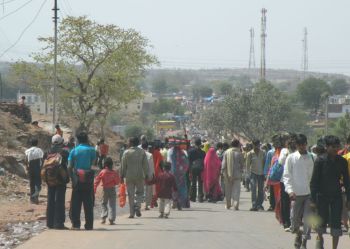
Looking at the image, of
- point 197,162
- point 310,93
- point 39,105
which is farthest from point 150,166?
point 310,93

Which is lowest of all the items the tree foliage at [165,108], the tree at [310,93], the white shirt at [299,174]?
the tree foliage at [165,108]

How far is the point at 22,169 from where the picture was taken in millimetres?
30391

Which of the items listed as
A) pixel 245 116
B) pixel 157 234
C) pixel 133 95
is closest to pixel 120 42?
pixel 133 95

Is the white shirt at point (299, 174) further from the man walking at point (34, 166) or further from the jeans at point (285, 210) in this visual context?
the man walking at point (34, 166)

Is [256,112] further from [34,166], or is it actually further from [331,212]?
[331,212]

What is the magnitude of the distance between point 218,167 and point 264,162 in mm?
2809

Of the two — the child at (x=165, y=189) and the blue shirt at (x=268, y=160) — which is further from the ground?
the blue shirt at (x=268, y=160)

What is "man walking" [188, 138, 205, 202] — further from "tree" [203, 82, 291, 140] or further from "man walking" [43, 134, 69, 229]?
"tree" [203, 82, 291, 140]

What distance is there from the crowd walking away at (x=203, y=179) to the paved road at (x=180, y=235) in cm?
34

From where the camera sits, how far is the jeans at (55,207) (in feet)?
52.6

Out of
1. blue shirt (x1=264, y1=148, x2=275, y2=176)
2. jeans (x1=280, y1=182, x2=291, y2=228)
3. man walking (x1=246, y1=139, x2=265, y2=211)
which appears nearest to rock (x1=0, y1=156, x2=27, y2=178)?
man walking (x1=246, y1=139, x2=265, y2=211)

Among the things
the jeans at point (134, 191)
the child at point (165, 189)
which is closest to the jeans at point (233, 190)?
the child at point (165, 189)

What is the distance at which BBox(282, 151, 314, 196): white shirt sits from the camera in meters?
13.9

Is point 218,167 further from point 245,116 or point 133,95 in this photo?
point 245,116
